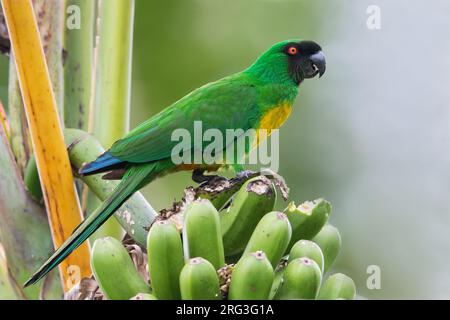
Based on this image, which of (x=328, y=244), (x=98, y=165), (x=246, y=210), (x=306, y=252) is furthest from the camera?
(x=98, y=165)

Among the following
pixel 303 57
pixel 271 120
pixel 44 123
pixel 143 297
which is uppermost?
pixel 303 57

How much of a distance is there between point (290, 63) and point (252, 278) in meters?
1.80

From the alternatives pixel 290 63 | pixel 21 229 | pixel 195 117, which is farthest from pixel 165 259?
pixel 290 63

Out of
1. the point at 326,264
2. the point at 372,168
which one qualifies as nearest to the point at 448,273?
the point at 372,168

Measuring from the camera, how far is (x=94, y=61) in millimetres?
2633

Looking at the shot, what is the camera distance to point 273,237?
180 centimetres

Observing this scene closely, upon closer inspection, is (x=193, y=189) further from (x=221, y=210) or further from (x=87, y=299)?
(x=87, y=299)

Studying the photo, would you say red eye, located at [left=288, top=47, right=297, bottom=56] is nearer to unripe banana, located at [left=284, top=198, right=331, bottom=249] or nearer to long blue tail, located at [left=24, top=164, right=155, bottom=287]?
long blue tail, located at [left=24, top=164, right=155, bottom=287]

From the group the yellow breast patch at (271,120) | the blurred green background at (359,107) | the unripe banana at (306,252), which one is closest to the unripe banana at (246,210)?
the unripe banana at (306,252)

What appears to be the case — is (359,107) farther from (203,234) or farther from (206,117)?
(203,234)

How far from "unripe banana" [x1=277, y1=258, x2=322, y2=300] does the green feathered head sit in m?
1.60

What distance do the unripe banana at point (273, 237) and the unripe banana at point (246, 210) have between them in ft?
0.54

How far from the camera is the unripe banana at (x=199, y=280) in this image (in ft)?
5.35

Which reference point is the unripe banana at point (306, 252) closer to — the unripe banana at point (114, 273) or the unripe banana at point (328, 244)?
the unripe banana at point (328, 244)
